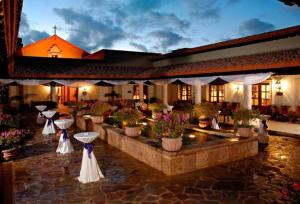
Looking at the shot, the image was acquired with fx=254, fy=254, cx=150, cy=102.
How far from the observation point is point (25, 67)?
20500 mm

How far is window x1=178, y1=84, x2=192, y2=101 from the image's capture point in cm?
2267

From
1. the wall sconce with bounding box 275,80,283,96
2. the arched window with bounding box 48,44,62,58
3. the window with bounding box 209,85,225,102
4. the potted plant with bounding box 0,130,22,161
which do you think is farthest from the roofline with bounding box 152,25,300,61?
the arched window with bounding box 48,44,62,58

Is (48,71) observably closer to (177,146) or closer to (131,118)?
(131,118)

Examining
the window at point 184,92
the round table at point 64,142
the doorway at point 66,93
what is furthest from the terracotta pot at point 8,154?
the doorway at point 66,93

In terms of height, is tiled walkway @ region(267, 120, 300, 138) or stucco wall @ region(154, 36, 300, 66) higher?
stucco wall @ region(154, 36, 300, 66)

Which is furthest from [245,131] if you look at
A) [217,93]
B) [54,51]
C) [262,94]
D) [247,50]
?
[54,51]

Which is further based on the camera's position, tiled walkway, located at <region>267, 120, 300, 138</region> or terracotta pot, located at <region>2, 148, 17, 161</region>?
tiled walkway, located at <region>267, 120, 300, 138</region>

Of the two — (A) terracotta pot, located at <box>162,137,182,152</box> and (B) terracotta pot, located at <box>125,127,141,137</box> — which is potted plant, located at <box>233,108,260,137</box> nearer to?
(A) terracotta pot, located at <box>162,137,182,152</box>

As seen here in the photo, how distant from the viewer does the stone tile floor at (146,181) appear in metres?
5.61

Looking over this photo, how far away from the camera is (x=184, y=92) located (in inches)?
914

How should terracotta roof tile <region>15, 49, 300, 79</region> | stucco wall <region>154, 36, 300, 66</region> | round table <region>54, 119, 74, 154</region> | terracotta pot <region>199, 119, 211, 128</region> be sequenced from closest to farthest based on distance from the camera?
round table <region>54, 119, 74, 154</region> → terracotta roof tile <region>15, 49, 300, 79</region> → terracotta pot <region>199, 119, 211, 128</region> → stucco wall <region>154, 36, 300, 66</region>

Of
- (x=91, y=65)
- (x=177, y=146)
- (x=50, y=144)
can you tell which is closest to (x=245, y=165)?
(x=177, y=146)

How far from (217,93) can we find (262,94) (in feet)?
12.4

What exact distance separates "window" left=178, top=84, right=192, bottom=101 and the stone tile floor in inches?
542
